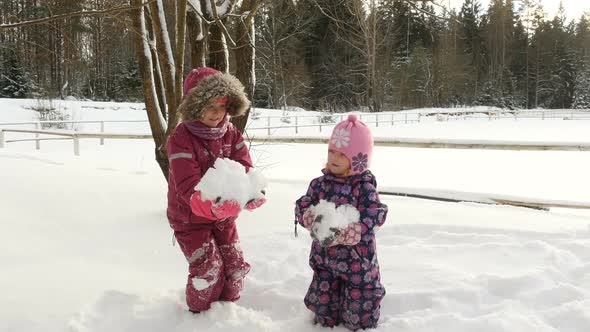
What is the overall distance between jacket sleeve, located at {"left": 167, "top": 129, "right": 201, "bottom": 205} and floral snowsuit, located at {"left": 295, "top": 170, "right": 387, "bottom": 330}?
0.58m

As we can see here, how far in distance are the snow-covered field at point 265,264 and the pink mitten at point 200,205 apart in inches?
25.7

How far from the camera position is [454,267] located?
10.9 ft

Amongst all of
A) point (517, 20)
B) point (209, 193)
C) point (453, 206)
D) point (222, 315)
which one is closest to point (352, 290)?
point (222, 315)

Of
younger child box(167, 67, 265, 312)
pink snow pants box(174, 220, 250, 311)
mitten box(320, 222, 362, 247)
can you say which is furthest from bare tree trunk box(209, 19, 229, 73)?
mitten box(320, 222, 362, 247)

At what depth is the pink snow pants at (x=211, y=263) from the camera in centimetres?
259

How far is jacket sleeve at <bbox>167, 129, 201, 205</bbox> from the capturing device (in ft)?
7.94

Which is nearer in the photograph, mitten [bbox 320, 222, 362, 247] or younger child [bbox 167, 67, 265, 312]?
mitten [bbox 320, 222, 362, 247]

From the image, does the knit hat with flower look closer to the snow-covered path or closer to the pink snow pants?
the pink snow pants

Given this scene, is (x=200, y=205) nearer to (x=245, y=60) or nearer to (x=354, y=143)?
(x=354, y=143)

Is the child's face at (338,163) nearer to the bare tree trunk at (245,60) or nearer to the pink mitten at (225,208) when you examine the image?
the pink mitten at (225,208)

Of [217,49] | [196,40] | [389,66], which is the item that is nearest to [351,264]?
[217,49]

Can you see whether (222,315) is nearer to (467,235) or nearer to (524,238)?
(467,235)

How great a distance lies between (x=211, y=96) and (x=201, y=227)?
0.72m

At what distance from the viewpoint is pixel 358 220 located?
2.36m
